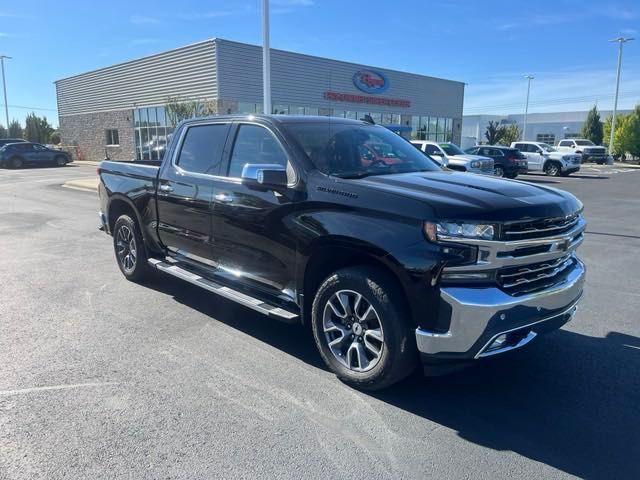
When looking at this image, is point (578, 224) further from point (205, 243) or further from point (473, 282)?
point (205, 243)

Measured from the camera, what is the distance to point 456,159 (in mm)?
20297

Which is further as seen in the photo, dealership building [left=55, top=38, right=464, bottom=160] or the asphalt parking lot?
Answer: dealership building [left=55, top=38, right=464, bottom=160]

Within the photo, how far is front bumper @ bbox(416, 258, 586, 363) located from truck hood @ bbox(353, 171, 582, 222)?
485mm

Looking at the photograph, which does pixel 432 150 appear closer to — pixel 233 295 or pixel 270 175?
pixel 233 295

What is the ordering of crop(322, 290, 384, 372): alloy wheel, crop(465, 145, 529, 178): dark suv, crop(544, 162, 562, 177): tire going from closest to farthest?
1. crop(322, 290, 384, 372): alloy wheel
2. crop(465, 145, 529, 178): dark suv
3. crop(544, 162, 562, 177): tire

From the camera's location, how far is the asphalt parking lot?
2.83 metres

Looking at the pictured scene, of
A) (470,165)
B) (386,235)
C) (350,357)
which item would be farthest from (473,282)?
(470,165)

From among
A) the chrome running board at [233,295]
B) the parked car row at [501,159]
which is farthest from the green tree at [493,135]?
the chrome running board at [233,295]

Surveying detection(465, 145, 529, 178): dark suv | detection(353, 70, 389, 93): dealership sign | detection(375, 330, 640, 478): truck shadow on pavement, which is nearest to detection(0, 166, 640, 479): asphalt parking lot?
detection(375, 330, 640, 478): truck shadow on pavement

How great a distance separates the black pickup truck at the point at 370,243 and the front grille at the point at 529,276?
0.01 meters

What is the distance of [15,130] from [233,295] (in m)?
64.4

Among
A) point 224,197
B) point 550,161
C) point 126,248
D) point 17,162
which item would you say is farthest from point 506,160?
point 17,162

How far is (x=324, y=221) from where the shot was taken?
144 inches

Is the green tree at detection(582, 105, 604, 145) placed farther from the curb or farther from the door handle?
the door handle
